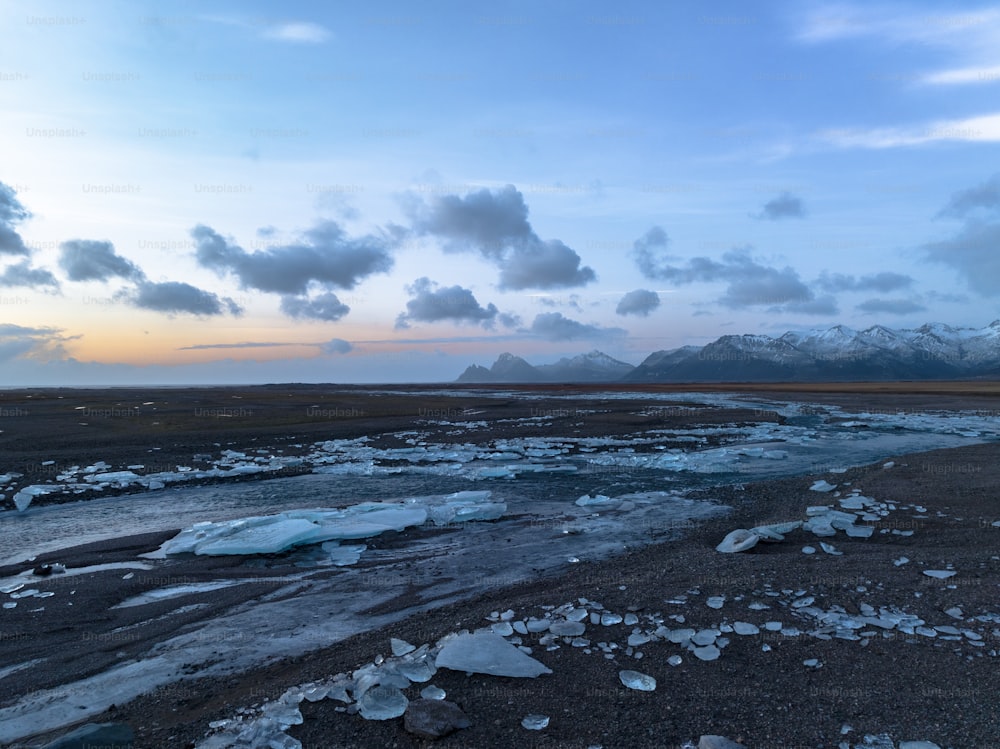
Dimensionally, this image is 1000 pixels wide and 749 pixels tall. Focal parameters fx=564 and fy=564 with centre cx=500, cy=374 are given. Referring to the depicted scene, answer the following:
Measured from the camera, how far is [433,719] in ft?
14.9

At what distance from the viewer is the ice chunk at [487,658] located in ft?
17.6

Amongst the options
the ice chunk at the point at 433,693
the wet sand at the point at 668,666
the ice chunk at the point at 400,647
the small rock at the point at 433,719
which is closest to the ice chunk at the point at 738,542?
the wet sand at the point at 668,666

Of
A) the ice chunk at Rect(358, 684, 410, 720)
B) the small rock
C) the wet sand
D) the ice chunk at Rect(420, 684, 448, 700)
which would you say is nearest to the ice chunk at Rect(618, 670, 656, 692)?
the wet sand

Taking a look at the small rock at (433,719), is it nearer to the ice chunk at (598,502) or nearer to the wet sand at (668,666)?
the wet sand at (668,666)

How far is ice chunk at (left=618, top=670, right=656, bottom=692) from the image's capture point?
5.09m

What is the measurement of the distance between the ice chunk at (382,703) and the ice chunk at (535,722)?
103 cm

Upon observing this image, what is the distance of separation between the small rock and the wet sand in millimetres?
71

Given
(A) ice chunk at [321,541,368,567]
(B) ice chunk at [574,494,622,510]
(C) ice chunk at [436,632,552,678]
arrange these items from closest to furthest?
(C) ice chunk at [436,632,552,678] < (A) ice chunk at [321,541,368,567] < (B) ice chunk at [574,494,622,510]

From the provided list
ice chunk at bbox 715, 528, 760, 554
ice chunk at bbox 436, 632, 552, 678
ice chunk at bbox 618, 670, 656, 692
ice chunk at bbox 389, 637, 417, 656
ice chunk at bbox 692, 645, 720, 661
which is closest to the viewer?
ice chunk at bbox 618, 670, 656, 692

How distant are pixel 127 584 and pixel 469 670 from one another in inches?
259

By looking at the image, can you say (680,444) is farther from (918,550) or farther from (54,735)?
(54,735)

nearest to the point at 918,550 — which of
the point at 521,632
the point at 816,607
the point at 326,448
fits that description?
the point at 816,607

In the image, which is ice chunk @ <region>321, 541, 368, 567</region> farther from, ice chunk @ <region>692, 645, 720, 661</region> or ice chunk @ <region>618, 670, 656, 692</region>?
ice chunk @ <region>692, 645, 720, 661</region>

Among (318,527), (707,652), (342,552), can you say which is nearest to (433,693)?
(707,652)
